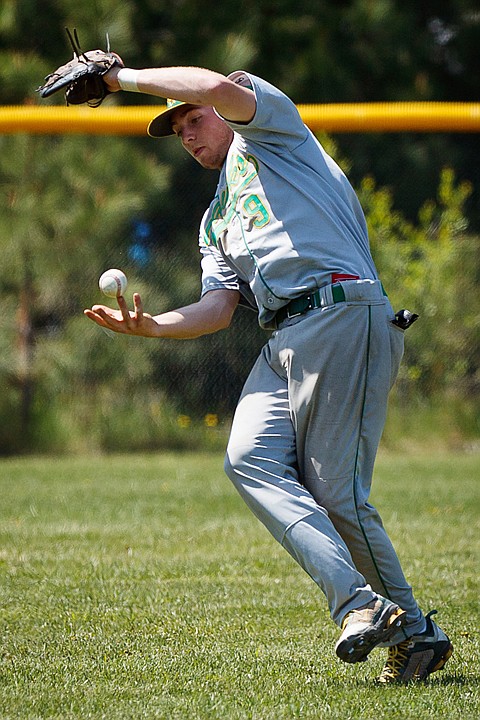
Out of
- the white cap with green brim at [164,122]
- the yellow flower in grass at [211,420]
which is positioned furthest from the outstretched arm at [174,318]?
the yellow flower in grass at [211,420]

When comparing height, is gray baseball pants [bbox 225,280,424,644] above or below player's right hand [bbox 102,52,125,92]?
below

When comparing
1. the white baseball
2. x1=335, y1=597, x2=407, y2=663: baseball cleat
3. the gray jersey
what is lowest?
x1=335, y1=597, x2=407, y2=663: baseball cleat

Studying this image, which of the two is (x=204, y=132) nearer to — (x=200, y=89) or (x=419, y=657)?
(x=200, y=89)

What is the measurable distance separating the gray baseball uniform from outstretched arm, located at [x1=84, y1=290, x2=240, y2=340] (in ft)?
0.86

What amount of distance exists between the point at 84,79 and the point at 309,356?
1068 millimetres

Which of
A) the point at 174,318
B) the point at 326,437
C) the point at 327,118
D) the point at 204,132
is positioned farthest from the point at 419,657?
the point at 327,118

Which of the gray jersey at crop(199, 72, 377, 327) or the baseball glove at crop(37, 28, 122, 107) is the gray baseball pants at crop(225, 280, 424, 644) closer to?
the gray jersey at crop(199, 72, 377, 327)

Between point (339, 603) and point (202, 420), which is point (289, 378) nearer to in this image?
point (339, 603)

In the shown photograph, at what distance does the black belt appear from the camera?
3.17m

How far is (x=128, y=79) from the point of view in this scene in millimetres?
3094

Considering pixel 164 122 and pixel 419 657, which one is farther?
pixel 164 122

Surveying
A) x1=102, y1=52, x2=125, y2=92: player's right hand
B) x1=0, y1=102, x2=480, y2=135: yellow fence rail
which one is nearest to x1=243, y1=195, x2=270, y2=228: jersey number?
x1=102, y1=52, x2=125, y2=92: player's right hand

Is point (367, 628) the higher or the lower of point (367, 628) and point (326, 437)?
the lower

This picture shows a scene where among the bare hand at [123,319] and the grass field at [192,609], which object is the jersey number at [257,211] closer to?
the bare hand at [123,319]
